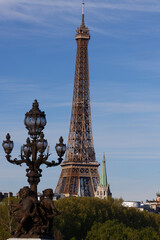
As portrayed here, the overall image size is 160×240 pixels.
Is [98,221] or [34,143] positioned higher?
[98,221]

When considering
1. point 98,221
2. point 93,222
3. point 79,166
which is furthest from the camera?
point 79,166

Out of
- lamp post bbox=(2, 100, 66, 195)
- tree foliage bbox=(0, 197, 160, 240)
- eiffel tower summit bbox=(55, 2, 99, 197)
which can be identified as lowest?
lamp post bbox=(2, 100, 66, 195)

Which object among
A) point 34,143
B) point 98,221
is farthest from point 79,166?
point 34,143

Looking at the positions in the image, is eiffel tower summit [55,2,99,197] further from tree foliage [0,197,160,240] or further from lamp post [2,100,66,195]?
lamp post [2,100,66,195]

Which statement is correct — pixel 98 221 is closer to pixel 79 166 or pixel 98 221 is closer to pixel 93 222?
pixel 93 222

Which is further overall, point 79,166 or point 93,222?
point 79,166

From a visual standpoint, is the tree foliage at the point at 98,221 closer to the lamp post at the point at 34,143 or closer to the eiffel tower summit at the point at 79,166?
the eiffel tower summit at the point at 79,166

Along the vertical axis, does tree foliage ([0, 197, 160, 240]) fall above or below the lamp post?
above

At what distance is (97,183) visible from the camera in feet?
612

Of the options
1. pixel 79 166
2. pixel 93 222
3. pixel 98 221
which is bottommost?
pixel 93 222

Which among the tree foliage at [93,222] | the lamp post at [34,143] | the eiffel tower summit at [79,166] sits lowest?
the lamp post at [34,143]

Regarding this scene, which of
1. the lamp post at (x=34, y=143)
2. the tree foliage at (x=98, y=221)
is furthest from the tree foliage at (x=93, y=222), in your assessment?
the lamp post at (x=34, y=143)

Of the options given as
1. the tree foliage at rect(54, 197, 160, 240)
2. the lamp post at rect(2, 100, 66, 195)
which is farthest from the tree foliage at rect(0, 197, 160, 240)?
the lamp post at rect(2, 100, 66, 195)

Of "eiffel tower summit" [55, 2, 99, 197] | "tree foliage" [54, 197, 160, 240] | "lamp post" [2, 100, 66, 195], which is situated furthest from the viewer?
"eiffel tower summit" [55, 2, 99, 197]
